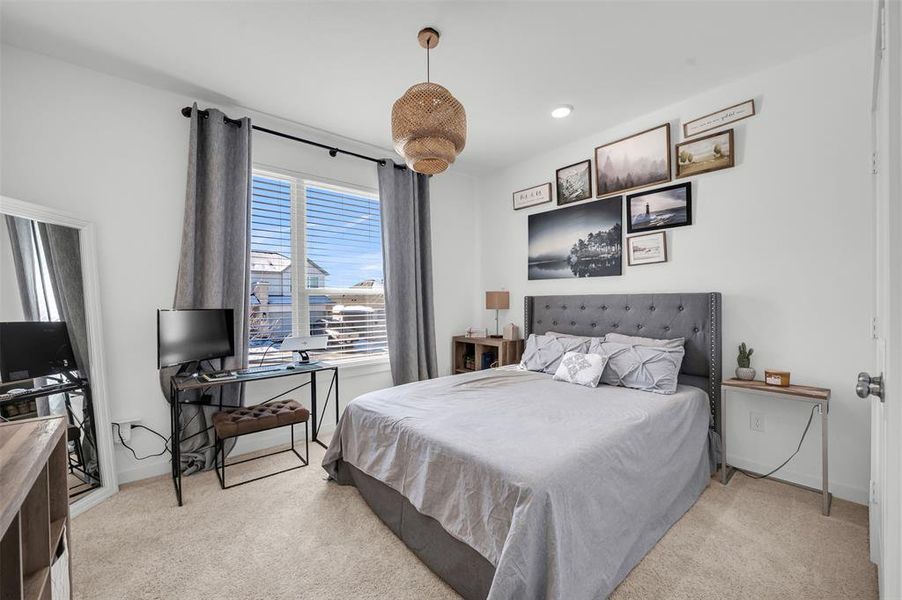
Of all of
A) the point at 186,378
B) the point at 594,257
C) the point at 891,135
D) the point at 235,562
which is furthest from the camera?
the point at 594,257

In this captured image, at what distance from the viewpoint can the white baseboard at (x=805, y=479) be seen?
2176 millimetres

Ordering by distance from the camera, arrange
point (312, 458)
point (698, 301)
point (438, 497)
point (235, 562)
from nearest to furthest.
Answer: point (438, 497), point (235, 562), point (698, 301), point (312, 458)

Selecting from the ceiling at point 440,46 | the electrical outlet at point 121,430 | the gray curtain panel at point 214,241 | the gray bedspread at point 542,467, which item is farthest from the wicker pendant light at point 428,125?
the electrical outlet at point 121,430

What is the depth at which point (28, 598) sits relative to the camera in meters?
0.92

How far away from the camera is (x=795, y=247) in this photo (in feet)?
7.80

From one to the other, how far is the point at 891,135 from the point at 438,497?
1805 millimetres

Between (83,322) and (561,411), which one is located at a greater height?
(83,322)

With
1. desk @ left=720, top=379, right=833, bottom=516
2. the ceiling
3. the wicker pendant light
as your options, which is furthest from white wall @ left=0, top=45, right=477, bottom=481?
desk @ left=720, top=379, right=833, bottom=516

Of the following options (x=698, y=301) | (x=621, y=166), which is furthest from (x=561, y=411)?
(x=621, y=166)

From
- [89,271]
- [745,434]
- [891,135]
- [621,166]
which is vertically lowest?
[745,434]

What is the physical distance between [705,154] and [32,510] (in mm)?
3784

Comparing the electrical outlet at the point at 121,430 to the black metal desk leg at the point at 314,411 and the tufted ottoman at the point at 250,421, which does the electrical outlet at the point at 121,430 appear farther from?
the black metal desk leg at the point at 314,411

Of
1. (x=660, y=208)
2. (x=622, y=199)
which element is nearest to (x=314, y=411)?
(x=622, y=199)

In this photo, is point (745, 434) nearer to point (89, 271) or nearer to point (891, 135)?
point (891, 135)
